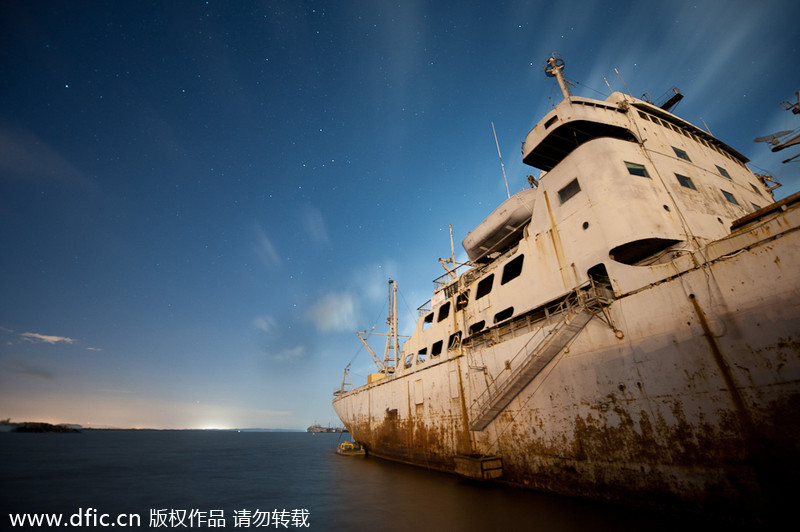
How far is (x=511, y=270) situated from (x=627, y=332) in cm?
731

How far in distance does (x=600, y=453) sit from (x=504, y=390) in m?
3.62

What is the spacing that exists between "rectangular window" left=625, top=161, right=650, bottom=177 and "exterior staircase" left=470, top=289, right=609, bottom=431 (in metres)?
5.84

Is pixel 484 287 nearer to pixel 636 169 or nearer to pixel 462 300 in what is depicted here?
pixel 462 300

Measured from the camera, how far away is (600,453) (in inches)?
377

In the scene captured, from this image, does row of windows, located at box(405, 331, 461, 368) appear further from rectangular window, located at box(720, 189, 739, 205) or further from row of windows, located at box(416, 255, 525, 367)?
rectangular window, located at box(720, 189, 739, 205)

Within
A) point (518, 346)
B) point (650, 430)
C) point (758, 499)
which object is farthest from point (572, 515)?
point (518, 346)

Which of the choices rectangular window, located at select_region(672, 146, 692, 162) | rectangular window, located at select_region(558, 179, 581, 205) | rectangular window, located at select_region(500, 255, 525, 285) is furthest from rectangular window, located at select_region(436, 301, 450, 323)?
rectangular window, located at select_region(672, 146, 692, 162)

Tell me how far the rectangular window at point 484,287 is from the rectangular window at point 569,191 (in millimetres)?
5617

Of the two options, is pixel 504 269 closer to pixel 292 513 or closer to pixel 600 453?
pixel 600 453

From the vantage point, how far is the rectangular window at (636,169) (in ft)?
41.0

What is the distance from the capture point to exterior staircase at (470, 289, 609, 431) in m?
10.5

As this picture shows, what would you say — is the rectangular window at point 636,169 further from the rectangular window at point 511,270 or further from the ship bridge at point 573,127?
the rectangular window at point 511,270

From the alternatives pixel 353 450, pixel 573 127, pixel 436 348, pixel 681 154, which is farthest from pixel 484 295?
pixel 353 450

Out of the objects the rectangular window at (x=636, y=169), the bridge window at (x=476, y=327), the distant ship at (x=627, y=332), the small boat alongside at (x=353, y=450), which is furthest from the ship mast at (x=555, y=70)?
the small boat alongside at (x=353, y=450)
